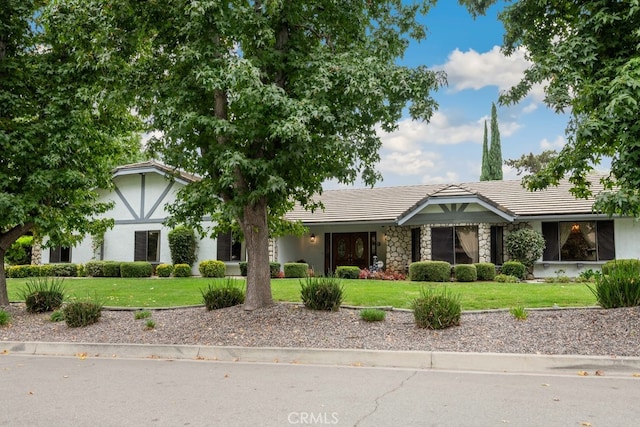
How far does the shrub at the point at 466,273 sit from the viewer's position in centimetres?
1897

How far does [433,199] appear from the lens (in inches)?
827

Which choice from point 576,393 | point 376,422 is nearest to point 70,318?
point 376,422

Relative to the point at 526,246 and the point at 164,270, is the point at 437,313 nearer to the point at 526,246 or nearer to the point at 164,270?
the point at 526,246

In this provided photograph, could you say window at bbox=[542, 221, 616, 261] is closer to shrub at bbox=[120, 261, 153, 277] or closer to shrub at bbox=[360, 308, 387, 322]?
shrub at bbox=[360, 308, 387, 322]

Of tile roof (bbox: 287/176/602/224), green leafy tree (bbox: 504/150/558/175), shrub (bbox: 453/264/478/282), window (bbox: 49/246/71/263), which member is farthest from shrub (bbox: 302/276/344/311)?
green leafy tree (bbox: 504/150/558/175)

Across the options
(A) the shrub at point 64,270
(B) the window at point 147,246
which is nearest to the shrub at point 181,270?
(B) the window at point 147,246

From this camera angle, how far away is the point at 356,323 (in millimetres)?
9383

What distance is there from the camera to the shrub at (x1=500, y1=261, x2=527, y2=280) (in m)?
19.3

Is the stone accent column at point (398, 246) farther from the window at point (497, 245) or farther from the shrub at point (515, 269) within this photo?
the shrub at point (515, 269)

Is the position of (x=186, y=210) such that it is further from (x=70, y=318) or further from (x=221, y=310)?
(x=70, y=318)

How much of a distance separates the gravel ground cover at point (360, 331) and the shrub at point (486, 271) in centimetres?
969

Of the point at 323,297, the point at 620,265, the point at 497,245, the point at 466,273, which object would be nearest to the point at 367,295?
the point at 323,297

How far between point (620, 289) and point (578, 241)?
40.0 ft

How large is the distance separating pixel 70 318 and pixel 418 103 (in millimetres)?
7960
